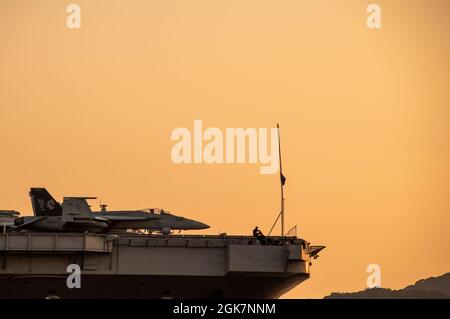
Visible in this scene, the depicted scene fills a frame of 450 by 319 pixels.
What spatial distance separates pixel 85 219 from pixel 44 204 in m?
9.16

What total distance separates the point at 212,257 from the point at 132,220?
17.8 m

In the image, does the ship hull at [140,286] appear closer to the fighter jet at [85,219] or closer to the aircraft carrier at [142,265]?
the aircraft carrier at [142,265]

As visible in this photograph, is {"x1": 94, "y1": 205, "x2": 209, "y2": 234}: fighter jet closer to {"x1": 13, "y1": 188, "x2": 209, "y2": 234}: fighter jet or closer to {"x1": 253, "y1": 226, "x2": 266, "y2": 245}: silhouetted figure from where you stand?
{"x1": 13, "y1": 188, "x2": 209, "y2": 234}: fighter jet

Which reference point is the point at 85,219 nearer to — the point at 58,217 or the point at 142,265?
the point at 58,217

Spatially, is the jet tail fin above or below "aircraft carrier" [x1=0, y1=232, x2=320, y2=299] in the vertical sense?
above

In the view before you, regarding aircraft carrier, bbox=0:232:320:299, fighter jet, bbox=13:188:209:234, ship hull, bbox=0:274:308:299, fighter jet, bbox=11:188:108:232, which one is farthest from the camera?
fighter jet, bbox=13:188:209:234

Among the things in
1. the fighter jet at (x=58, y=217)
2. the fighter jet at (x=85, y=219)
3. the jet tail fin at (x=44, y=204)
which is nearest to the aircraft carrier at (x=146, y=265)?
the fighter jet at (x=58, y=217)

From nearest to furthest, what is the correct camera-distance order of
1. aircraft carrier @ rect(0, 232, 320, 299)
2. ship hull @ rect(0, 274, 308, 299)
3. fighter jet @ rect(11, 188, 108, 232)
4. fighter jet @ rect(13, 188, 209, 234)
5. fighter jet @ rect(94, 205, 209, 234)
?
aircraft carrier @ rect(0, 232, 320, 299) → ship hull @ rect(0, 274, 308, 299) → fighter jet @ rect(11, 188, 108, 232) → fighter jet @ rect(13, 188, 209, 234) → fighter jet @ rect(94, 205, 209, 234)

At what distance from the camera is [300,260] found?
163 feet

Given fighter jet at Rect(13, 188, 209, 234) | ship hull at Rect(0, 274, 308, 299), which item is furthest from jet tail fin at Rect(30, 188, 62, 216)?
ship hull at Rect(0, 274, 308, 299)

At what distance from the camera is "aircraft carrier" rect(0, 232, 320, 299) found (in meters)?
49.2

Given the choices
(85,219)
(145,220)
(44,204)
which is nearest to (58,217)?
(44,204)

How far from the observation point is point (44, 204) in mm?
67875
